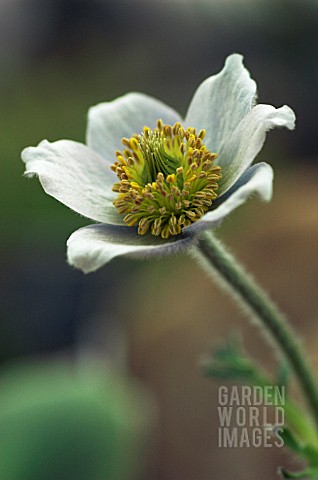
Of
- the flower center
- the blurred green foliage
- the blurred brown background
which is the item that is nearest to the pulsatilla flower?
the flower center

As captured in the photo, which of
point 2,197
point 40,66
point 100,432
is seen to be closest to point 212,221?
point 100,432

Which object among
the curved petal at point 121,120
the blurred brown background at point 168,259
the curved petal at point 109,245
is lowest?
the curved petal at point 109,245

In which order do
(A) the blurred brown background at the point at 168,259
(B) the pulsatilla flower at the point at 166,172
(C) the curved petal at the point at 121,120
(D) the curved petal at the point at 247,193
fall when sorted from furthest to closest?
1. (A) the blurred brown background at the point at 168,259
2. (C) the curved petal at the point at 121,120
3. (B) the pulsatilla flower at the point at 166,172
4. (D) the curved petal at the point at 247,193

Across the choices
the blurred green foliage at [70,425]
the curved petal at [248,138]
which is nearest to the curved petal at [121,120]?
the curved petal at [248,138]

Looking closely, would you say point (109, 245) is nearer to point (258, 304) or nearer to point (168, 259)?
point (258, 304)

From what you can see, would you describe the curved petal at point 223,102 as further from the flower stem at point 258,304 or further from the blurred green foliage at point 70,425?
the blurred green foliage at point 70,425

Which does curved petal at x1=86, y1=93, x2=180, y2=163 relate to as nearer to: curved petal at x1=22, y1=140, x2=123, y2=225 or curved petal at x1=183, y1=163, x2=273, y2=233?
curved petal at x1=22, y1=140, x2=123, y2=225
